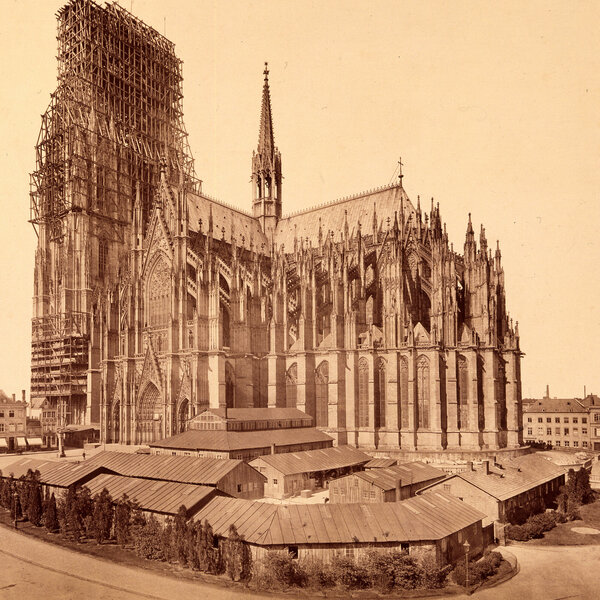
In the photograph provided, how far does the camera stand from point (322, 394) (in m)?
67.8

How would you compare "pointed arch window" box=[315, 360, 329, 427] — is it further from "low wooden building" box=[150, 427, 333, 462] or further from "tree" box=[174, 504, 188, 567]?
"tree" box=[174, 504, 188, 567]

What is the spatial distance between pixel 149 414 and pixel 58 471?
22091mm

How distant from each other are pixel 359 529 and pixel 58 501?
21.9 meters

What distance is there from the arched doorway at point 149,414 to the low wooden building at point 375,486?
31.0 metres

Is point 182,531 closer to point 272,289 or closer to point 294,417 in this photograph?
point 294,417

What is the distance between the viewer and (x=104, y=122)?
90.9 meters

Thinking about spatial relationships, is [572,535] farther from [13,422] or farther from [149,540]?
[13,422]

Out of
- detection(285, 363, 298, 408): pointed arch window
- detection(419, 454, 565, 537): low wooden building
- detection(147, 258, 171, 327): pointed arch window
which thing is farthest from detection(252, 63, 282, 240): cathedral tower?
detection(419, 454, 565, 537): low wooden building

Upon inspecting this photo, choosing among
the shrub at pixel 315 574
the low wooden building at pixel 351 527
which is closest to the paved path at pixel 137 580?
the shrub at pixel 315 574

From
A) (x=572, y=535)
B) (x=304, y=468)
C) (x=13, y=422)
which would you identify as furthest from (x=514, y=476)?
(x=13, y=422)

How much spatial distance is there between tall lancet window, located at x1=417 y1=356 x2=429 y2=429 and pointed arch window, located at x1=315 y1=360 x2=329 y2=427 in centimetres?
944

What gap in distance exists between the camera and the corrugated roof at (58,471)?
4834cm

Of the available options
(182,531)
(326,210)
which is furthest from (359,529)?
(326,210)

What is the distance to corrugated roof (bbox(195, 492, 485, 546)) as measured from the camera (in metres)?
33.9
